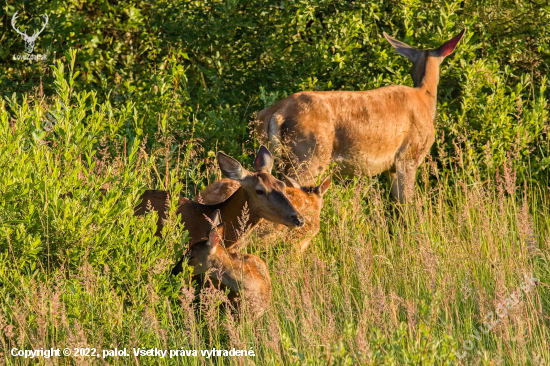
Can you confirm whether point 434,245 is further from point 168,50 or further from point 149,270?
point 168,50

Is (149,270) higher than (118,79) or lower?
lower

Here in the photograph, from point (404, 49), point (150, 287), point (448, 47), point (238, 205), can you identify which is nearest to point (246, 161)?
point (238, 205)

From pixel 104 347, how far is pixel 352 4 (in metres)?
5.48

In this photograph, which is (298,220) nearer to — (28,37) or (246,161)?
(246,161)

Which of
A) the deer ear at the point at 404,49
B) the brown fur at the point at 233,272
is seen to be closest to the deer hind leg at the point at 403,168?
the deer ear at the point at 404,49

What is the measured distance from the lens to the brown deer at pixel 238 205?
589 centimetres

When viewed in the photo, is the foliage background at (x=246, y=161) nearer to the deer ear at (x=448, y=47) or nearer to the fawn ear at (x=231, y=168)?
the deer ear at (x=448, y=47)

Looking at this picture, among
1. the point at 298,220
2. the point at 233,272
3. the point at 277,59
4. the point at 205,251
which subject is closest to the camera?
the point at 233,272

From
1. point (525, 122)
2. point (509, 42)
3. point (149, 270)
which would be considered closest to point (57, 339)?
point (149, 270)

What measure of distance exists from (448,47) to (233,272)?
487 cm

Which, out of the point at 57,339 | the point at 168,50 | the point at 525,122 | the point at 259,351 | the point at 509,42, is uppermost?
the point at 168,50

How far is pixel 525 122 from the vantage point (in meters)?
8.38

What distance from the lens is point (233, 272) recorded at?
5.03 meters

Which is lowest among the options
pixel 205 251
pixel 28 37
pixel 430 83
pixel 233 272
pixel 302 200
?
pixel 233 272
